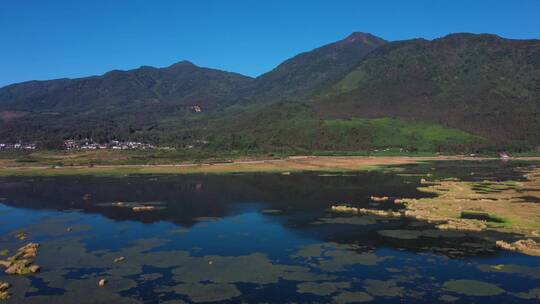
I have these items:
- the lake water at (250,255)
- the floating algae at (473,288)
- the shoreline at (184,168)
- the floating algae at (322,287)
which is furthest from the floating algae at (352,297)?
the shoreline at (184,168)

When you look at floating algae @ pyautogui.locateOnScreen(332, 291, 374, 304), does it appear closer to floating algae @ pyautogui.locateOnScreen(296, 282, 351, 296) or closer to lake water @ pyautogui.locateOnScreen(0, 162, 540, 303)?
lake water @ pyautogui.locateOnScreen(0, 162, 540, 303)

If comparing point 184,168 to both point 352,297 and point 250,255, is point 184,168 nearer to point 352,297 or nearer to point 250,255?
point 250,255

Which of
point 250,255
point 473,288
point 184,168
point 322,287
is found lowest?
point 473,288

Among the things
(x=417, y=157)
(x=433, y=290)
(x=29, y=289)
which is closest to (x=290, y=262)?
(x=433, y=290)

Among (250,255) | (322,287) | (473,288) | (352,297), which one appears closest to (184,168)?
(250,255)

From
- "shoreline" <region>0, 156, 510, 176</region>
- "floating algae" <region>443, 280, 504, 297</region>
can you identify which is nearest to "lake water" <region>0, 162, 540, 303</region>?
"floating algae" <region>443, 280, 504, 297</region>

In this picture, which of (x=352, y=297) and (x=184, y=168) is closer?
(x=352, y=297)

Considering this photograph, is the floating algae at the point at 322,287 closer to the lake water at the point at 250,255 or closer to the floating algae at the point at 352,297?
the lake water at the point at 250,255

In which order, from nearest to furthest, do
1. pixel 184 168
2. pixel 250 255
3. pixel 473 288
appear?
pixel 473 288, pixel 250 255, pixel 184 168
